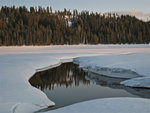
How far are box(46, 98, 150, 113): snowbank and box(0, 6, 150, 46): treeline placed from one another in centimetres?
4300

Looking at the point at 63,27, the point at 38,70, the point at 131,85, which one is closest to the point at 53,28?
the point at 63,27

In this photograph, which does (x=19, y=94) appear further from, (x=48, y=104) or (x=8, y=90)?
(x=48, y=104)

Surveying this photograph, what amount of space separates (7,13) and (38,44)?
46.9 feet

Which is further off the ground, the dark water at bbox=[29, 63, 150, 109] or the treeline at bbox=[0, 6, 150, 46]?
the treeline at bbox=[0, 6, 150, 46]

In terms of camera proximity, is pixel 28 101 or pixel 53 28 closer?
pixel 28 101

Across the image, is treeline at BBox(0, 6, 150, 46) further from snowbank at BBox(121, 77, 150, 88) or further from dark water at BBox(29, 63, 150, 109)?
snowbank at BBox(121, 77, 150, 88)

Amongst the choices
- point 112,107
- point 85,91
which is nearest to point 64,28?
point 85,91

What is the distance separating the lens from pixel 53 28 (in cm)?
5978

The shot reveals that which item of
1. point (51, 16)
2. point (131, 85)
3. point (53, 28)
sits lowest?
point (131, 85)

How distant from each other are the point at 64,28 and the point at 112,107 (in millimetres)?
55800

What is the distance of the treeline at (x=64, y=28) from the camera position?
50.3 metres

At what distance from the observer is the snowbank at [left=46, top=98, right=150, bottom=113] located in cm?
620

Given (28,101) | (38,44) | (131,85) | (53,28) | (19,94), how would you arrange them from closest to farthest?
(28,101)
(19,94)
(131,85)
(38,44)
(53,28)

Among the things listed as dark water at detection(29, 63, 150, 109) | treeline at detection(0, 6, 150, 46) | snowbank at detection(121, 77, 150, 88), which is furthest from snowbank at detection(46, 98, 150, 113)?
treeline at detection(0, 6, 150, 46)
